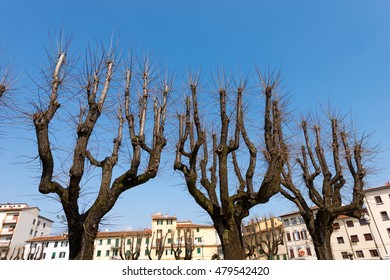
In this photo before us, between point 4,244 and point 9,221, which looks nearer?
point 4,244

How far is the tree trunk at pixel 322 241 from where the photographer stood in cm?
1141

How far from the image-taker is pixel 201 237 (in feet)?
197

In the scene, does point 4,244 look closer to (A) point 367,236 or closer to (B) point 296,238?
(B) point 296,238

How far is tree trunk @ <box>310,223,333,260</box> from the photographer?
11.4 m

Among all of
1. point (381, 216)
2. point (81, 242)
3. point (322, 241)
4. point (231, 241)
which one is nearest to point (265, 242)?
point (322, 241)

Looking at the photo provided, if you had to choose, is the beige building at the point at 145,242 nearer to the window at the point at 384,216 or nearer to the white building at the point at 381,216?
the white building at the point at 381,216

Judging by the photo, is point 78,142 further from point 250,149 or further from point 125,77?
point 250,149

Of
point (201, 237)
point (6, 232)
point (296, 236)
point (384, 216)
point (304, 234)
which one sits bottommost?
point (296, 236)

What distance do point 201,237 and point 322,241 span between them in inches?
2056

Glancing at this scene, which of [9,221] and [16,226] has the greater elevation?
[9,221]

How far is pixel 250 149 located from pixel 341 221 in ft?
156

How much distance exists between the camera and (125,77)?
30.6 feet

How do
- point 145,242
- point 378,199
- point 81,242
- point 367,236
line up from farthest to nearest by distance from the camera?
point 145,242 → point 378,199 → point 367,236 → point 81,242
